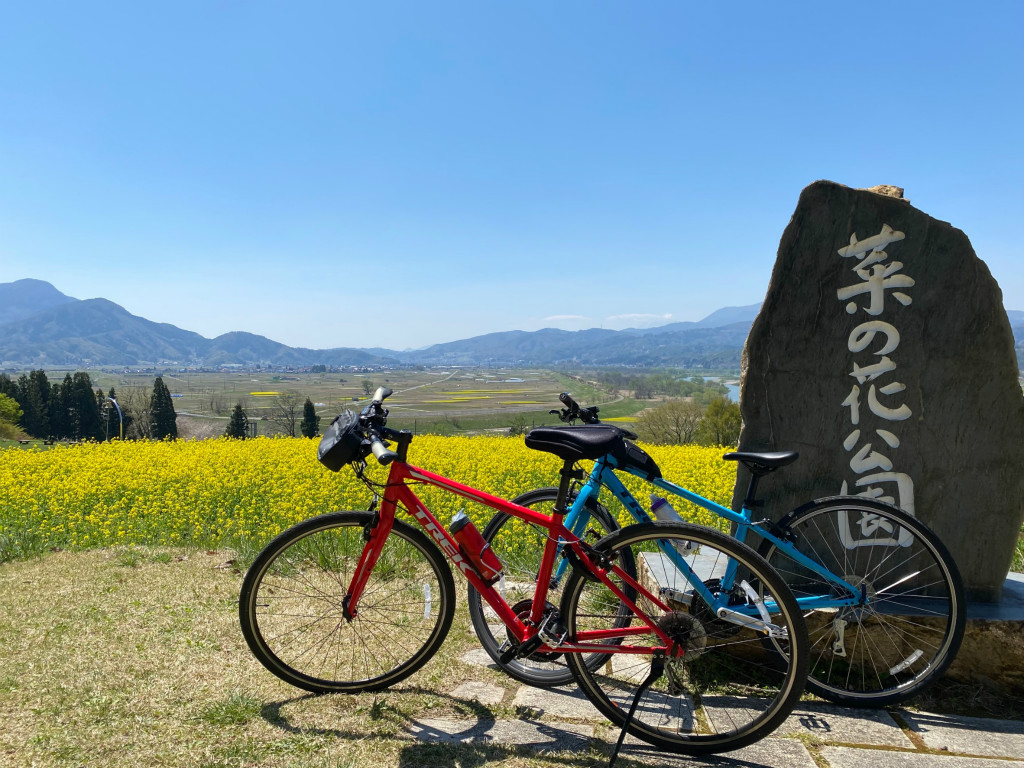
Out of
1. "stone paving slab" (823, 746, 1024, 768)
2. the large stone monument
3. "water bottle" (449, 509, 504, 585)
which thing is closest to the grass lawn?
"water bottle" (449, 509, 504, 585)

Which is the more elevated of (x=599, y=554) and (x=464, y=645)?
(x=599, y=554)

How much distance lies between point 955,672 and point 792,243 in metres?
2.40

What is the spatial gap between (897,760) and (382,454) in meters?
2.39

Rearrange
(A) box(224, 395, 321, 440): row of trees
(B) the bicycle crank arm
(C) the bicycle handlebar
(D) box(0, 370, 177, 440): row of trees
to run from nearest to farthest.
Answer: (B) the bicycle crank arm, (C) the bicycle handlebar, (A) box(224, 395, 321, 440): row of trees, (D) box(0, 370, 177, 440): row of trees

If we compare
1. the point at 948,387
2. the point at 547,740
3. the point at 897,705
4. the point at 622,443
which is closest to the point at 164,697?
the point at 547,740

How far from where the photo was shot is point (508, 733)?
248 cm

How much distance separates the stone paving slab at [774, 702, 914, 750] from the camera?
8.12ft

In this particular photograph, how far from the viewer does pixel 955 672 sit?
299cm

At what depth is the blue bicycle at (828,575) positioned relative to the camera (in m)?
2.68

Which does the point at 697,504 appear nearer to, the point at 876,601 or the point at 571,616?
the point at 571,616

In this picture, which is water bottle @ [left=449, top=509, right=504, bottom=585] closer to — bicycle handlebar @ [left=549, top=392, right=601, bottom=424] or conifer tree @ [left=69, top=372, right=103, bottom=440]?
bicycle handlebar @ [left=549, top=392, right=601, bottom=424]

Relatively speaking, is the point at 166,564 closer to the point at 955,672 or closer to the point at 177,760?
the point at 177,760

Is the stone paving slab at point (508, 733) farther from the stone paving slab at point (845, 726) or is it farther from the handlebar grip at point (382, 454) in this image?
the handlebar grip at point (382, 454)

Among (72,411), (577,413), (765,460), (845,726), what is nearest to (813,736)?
(845,726)
